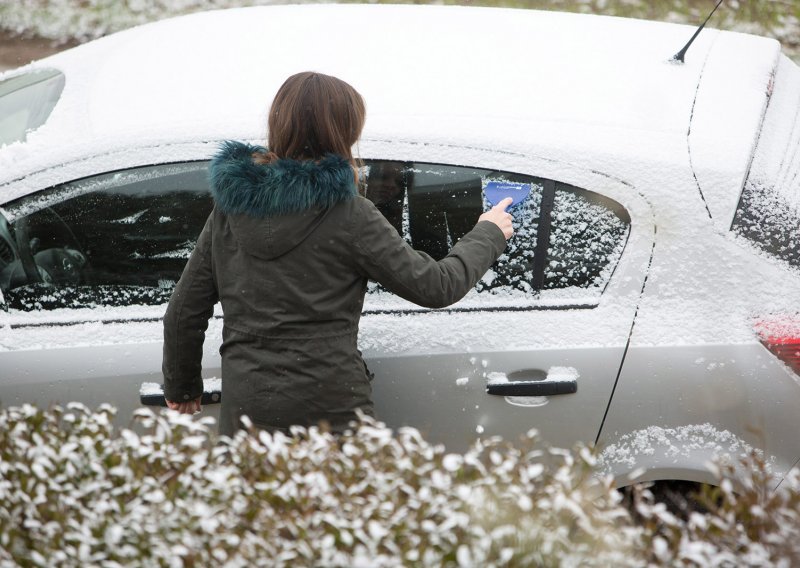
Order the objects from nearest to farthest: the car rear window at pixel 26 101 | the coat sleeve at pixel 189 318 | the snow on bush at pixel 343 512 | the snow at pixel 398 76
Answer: the snow on bush at pixel 343 512 < the coat sleeve at pixel 189 318 < the snow at pixel 398 76 < the car rear window at pixel 26 101

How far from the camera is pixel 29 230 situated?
2.86 m

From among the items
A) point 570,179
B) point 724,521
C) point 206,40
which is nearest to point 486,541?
point 724,521

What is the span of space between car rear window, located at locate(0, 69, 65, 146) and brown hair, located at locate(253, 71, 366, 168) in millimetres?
1038

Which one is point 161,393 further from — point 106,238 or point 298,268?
point 298,268

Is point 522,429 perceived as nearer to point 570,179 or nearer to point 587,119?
point 570,179

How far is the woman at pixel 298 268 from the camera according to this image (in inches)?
93.8

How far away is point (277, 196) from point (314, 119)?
0.73 ft

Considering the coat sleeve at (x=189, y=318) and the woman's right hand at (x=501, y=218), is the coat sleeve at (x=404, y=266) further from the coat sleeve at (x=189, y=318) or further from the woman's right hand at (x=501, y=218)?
the coat sleeve at (x=189, y=318)

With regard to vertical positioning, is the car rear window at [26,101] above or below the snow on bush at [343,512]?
above

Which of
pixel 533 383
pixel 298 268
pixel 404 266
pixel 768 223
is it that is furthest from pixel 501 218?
pixel 768 223

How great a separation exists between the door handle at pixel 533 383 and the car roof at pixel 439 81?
626 millimetres

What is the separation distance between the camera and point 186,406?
271cm

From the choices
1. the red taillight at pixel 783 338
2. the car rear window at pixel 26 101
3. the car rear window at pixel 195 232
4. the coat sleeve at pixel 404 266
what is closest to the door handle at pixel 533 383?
the car rear window at pixel 195 232

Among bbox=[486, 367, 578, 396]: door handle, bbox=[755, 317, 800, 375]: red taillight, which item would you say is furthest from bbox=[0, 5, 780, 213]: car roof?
bbox=[486, 367, 578, 396]: door handle
